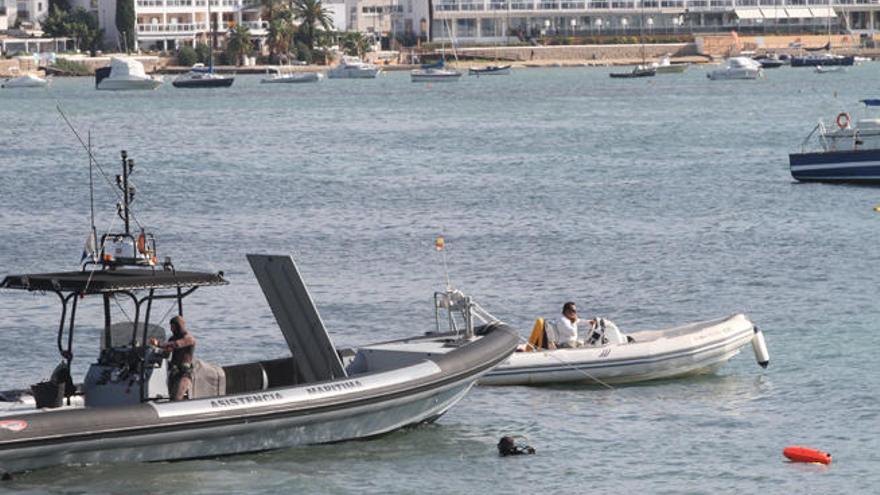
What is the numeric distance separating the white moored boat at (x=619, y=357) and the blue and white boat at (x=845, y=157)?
31.8 metres

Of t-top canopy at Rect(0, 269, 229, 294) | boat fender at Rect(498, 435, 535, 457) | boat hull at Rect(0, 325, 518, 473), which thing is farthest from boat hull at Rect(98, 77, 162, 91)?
t-top canopy at Rect(0, 269, 229, 294)

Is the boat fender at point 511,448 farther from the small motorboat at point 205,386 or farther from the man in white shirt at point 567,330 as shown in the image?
the man in white shirt at point 567,330

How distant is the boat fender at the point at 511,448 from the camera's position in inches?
943

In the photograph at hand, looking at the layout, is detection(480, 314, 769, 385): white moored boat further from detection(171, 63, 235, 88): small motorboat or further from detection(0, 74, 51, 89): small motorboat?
detection(0, 74, 51, 89): small motorboat

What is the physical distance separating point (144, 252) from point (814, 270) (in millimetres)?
22537

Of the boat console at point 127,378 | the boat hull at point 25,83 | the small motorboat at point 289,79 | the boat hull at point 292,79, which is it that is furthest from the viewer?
the small motorboat at point 289,79

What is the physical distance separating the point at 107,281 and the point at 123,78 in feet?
516

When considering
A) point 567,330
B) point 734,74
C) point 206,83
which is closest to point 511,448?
point 567,330

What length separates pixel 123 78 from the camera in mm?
176125

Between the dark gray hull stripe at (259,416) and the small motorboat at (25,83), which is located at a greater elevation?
the dark gray hull stripe at (259,416)

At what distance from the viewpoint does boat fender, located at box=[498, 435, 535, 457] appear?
24.0 metres

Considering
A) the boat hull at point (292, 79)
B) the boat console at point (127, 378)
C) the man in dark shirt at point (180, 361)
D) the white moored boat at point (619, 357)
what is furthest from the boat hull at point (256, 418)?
the boat hull at point (292, 79)

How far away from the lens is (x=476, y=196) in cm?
6284

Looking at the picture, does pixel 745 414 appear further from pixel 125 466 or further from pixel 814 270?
pixel 814 270
